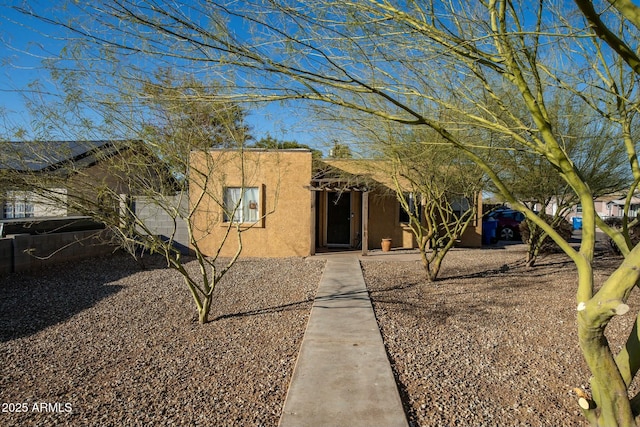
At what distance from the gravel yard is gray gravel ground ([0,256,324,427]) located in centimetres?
2

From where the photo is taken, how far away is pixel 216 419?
11.1 feet

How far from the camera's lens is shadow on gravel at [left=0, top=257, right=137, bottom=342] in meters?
6.06

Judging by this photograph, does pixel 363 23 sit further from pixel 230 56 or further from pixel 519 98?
pixel 519 98

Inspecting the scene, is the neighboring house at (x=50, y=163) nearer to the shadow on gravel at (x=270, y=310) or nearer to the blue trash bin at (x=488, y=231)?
the shadow on gravel at (x=270, y=310)

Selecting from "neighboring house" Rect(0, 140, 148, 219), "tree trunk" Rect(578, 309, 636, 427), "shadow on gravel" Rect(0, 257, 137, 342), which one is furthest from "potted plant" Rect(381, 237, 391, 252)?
"tree trunk" Rect(578, 309, 636, 427)

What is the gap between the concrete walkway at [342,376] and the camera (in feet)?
11.0

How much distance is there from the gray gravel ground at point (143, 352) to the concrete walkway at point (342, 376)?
0.19 meters

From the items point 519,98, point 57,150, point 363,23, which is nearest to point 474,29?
point 363,23

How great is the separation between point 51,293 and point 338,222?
9.84 m

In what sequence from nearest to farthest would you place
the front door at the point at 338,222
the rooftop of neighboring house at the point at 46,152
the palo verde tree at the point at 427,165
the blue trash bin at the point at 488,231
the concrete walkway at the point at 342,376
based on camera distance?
the concrete walkway at the point at 342,376, the rooftop of neighboring house at the point at 46,152, the palo verde tree at the point at 427,165, the front door at the point at 338,222, the blue trash bin at the point at 488,231

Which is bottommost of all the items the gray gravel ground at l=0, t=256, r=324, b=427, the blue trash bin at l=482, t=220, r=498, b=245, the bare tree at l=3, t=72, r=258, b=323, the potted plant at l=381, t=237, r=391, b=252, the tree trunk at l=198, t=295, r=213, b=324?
the gray gravel ground at l=0, t=256, r=324, b=427

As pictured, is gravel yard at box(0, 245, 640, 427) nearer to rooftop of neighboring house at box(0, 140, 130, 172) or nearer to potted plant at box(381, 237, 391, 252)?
rooftop of neighboring house at box(0, 140, 130, 172)

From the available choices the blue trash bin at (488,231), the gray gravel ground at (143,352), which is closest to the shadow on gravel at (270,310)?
the gray gravel ground at (143,352)

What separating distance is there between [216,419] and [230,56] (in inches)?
111
